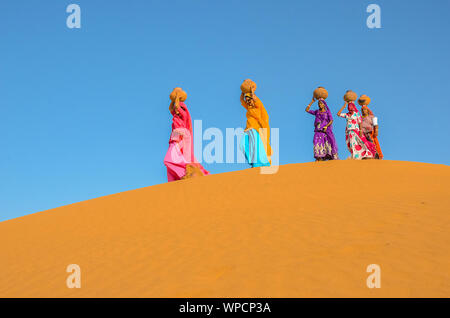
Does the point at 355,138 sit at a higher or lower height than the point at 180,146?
higher

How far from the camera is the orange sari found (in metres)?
14.1

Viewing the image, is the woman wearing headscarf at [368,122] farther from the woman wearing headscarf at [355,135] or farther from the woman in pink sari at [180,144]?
the woman in pink sari at [180,144]

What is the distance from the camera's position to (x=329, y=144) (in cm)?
1413

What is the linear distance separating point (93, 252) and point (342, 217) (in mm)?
4138

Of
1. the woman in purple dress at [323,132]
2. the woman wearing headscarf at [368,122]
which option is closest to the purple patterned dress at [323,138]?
the woman in purple dress at [323,132]

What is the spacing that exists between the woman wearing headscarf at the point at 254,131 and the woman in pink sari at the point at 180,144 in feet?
5.93

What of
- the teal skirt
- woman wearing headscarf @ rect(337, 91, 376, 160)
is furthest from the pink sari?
woman wearing headscarf @ rect(337, 91, 376, 160)

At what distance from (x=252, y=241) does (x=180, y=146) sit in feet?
23.6

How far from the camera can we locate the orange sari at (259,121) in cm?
1412

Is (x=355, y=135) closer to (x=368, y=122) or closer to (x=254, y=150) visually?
(x=368, y=122)

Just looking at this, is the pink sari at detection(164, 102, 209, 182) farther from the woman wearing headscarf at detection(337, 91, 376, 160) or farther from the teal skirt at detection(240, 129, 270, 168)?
the woman wearing headscarf at detection(337, 91, 376, 160)

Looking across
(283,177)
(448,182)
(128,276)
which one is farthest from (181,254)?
(448,182)

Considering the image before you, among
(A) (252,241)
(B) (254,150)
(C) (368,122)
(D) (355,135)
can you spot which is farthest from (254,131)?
(A) (252,241)

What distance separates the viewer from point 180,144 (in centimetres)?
1334
